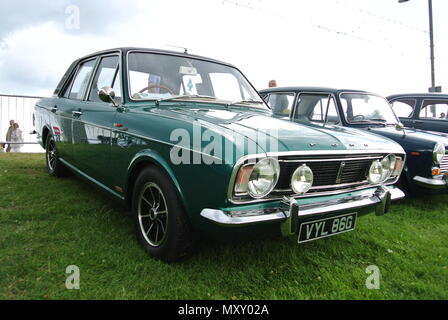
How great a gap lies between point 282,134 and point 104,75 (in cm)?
211

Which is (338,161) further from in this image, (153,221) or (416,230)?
(416,230)

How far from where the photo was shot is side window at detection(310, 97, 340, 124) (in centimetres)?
484

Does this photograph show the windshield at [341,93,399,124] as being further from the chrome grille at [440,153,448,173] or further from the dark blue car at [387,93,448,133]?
the dark blue car at [387,93,448,133]

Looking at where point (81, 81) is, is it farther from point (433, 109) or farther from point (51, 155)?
point (433, 109)

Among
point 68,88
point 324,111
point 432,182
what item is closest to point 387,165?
point 432,182

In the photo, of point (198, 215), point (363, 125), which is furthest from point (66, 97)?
point (363, 125)

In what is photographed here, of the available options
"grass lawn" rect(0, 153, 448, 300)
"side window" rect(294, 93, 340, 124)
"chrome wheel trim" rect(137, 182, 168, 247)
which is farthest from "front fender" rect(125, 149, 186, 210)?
"side window" rect(294, 93, 340, 124)

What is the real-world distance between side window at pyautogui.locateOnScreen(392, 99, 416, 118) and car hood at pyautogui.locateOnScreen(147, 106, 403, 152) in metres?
4.62

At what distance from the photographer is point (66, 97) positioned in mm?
4273

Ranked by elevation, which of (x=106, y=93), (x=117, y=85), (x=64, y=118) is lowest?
(x=64, y=118)

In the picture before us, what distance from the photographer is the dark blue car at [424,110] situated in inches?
Answer: 256

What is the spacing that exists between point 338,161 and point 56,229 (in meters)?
2.46

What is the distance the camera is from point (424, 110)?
6.67 meters
